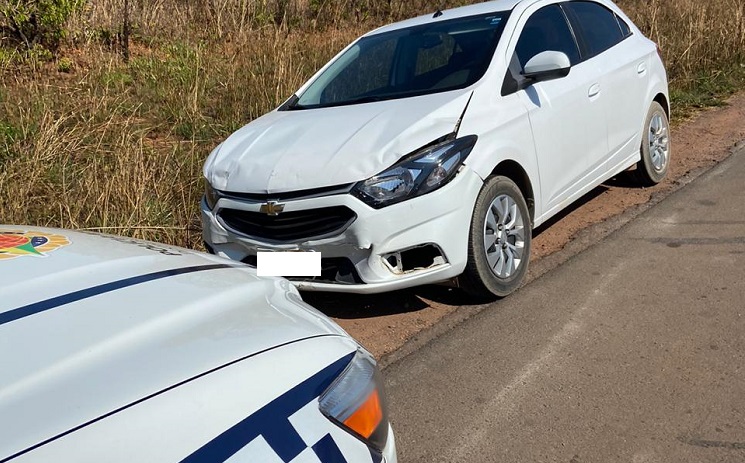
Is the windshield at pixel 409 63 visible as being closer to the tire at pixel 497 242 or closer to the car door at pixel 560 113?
the car door at pixel 560 113

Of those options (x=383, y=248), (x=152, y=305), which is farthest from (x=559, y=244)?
(x=152, y=305)

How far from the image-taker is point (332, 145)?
12.7 feet

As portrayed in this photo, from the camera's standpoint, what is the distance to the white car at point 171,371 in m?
1.24

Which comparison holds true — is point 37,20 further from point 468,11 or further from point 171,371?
point 171,371

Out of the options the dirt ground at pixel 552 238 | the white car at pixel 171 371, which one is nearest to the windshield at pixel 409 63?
Answer: the dirt ground at pixel 552 238

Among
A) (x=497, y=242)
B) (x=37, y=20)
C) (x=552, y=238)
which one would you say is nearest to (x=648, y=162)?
(x=552, y=238)

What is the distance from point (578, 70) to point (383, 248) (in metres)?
2.18

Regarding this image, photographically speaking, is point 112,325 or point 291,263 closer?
point 112,325

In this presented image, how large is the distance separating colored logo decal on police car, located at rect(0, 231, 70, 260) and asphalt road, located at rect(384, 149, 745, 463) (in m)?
1.53

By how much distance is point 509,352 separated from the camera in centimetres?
356

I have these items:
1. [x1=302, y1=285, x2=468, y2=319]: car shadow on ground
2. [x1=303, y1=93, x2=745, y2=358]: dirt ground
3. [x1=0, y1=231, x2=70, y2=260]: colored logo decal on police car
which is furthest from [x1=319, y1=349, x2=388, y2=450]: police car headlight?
[x1=302, y1=285, x2=468, y2=319]: car shadow on ground

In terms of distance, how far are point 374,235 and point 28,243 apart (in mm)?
1765

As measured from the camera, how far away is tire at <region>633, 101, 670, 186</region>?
5.81 metres

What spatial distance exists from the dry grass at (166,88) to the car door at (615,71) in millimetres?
3127
